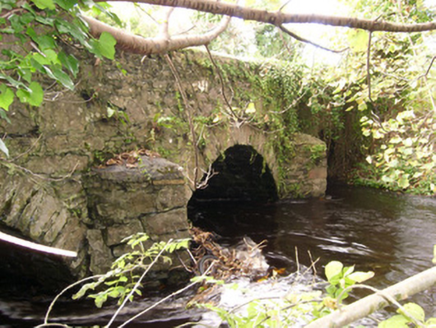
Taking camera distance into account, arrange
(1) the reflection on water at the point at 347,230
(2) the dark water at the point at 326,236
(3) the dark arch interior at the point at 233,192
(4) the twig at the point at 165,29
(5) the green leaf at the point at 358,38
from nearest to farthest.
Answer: (5) the green leaf at the point at 358,38 → (4) the twig at the point at 165,29 → (2) the dark water at the point at 326,236 → (1) the reflection on water at the point at 347,230 → (3) the dark arch interior at the point at 233,192

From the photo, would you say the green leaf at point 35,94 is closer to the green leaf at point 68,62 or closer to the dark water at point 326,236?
the green leaf at point 68,62

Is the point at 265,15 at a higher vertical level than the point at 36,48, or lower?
higher

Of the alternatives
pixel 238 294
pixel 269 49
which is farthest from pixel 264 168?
pixel 269 49

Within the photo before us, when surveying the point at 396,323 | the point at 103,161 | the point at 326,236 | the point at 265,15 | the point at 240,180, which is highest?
the point at 265,15

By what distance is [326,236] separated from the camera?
194 inches

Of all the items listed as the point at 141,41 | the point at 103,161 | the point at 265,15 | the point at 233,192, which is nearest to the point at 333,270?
the point at 265,15

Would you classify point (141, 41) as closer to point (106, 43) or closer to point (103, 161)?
point (106, 43)

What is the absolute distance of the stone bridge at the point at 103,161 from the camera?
92.9 inches

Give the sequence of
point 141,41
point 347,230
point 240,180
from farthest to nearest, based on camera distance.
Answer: point 240,180 < point 347,230 < point 141,41

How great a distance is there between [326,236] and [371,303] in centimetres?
474

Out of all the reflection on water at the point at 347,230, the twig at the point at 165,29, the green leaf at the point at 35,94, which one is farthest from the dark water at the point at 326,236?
the twig at the point at 165,29

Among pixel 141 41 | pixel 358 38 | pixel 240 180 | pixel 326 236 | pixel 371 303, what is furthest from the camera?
pixel 240 180

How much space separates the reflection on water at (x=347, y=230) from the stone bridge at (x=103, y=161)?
153 cm

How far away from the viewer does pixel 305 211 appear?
6.28m
